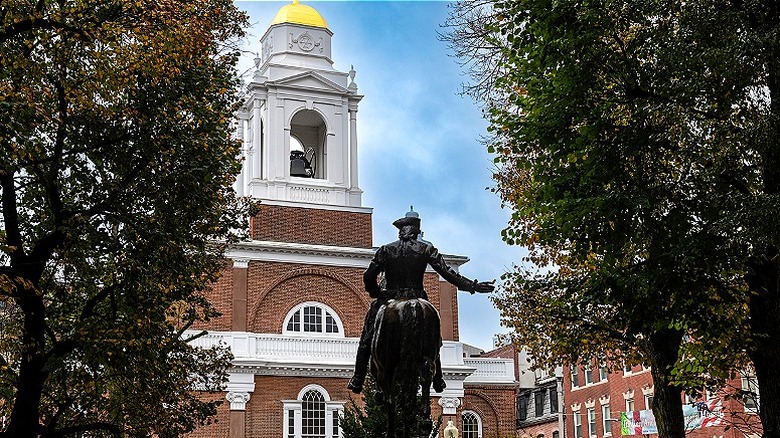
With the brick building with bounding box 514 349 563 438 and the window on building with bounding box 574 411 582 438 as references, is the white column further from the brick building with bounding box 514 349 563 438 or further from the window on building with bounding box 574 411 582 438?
the window on building with bounding box 574 411 582 438

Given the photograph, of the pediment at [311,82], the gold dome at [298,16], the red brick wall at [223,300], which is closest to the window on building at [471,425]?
the red brick wall at [223,300]

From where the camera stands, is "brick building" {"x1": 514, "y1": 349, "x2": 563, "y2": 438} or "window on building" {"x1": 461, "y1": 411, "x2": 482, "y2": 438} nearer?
"window on building" {"x1": 461, "y1": 411, "x2": 482, "y2": 438}

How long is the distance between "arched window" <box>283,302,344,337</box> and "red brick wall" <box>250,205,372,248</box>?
114 inches

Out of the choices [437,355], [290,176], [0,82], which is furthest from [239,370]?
[437,355]

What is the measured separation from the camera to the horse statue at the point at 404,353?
11039 millimetres

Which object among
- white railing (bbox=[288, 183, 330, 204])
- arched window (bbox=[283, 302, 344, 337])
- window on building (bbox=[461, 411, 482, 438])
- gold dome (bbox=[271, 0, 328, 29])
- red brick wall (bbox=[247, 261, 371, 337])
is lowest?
window on building (bbox=[461, 411, 482, 438])

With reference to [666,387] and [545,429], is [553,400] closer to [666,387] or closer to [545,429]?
[545,429]

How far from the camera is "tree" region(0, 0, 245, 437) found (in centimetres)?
1506

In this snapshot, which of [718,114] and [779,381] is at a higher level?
[718,114]

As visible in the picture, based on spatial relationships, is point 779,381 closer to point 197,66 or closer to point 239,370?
point 197,66

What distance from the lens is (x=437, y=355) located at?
11.3m

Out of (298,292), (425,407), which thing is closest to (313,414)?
Answer: (298,292)

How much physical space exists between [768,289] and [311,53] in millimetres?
32805

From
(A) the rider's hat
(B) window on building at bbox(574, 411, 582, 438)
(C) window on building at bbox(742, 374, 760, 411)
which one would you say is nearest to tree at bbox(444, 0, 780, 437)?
(C) window on building at bbox(742, 374, 760, 411)
